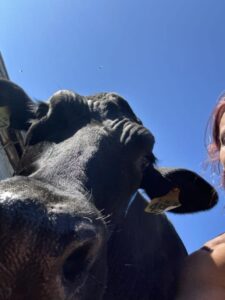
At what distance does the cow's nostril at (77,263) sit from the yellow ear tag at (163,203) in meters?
2.43

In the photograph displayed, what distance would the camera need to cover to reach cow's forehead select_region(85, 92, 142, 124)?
4.44m

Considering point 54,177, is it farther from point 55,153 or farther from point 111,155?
point 111,155

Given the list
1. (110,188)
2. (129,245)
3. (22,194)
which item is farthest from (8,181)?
(129,245)

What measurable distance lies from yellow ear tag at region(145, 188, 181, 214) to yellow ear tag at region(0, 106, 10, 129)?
1776mm

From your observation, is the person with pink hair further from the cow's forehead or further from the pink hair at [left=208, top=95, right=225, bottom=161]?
the cow's forehead

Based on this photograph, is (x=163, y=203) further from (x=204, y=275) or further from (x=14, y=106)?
(x=14, y=106)

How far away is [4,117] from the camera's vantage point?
482 cm

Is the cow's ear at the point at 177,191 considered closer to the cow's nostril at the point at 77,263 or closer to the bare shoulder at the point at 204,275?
the bare shoulder at the point at 204,275

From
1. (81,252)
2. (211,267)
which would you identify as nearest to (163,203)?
(211,267)

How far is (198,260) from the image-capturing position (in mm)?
4664

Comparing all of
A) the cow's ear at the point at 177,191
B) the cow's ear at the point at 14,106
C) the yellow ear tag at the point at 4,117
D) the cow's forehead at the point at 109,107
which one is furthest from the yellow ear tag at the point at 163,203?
the yellow ear tag at the point at 4,117

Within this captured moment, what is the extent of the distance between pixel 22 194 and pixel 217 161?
2867 millimetres

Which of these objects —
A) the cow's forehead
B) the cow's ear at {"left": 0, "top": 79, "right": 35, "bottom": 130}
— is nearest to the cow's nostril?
the cow's forehead

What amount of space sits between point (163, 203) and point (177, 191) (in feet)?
0.82
